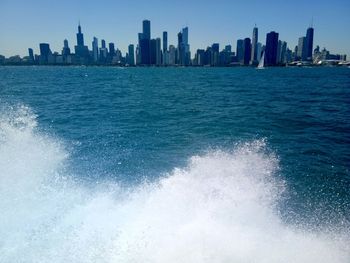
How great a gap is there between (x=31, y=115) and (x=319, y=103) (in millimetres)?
27538

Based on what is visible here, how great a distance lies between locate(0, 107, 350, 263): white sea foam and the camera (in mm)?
7031

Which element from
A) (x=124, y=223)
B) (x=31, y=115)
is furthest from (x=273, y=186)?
(x=31, y=115)

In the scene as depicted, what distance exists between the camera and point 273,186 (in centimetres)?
1084

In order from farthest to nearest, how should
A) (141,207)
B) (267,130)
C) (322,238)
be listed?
(267,130) → (141,207) → (322,238)

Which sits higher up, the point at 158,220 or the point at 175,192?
the point at 175,192

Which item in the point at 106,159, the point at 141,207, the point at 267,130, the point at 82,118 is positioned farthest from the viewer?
the point at 82,118

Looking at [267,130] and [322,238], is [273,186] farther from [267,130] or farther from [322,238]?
[267,130]

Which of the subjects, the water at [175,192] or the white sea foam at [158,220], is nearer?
the white sea foam at [158,220]

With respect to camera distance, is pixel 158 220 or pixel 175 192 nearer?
pixel 158 220

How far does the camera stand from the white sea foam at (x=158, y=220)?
7031mm

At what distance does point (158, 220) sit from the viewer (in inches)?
325

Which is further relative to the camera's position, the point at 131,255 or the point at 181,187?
the point at 181,187

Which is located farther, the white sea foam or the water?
the water

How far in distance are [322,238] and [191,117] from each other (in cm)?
1563
